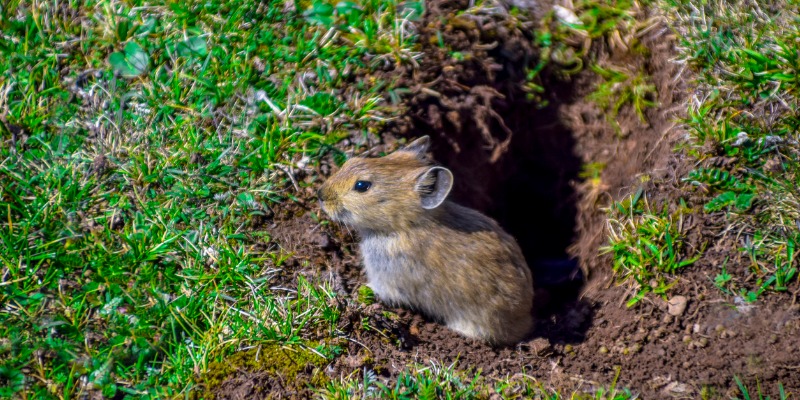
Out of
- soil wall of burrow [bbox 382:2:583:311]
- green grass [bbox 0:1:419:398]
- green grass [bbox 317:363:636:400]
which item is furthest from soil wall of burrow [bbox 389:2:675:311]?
green grass [bbox 317:363:636:400]

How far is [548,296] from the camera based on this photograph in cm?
623

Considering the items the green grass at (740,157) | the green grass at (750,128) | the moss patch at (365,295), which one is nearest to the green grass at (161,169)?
the moss patch at (365,295)

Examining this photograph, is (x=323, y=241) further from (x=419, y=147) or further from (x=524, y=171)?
(x=524, y=171)

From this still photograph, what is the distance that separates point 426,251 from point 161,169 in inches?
80.1

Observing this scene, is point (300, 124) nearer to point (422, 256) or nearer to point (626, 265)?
point (422, 256)

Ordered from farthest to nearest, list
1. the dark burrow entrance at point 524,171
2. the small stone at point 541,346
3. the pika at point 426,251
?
the dark burrow entrance at point 524,171, the pika at point 426,251, the small stone at point 541,346

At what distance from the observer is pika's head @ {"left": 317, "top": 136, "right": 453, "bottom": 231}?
508 centimetres

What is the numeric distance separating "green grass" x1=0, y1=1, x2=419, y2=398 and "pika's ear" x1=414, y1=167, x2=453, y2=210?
0.82 meters

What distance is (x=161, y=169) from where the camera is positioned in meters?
5.27

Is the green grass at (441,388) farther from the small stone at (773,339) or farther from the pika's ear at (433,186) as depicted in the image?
the pika's ear at (433,186)

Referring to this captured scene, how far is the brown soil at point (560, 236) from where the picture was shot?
4566 millimetres

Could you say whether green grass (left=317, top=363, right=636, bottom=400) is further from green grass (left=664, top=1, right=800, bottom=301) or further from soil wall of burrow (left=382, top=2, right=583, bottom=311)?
soil wall of burrow (left=382, top=2, right=583, bottom=311)

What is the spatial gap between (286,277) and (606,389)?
219cm

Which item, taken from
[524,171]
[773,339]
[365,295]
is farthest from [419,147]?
[773,339]
